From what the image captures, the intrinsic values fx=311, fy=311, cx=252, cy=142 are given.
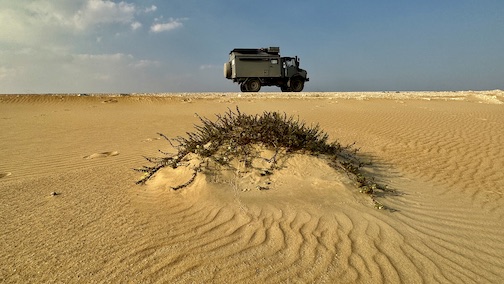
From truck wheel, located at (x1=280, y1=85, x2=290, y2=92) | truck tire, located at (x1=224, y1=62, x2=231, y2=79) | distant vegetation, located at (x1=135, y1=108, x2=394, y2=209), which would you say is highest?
truck tire, located at (x1=224, y1=62, x2=231, y2=79)

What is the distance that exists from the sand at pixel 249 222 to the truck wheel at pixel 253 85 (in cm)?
1642

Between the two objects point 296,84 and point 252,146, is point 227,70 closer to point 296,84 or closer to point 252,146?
point 296,84

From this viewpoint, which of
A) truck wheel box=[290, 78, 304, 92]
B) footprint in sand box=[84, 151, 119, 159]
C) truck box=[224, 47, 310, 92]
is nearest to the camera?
footprint in sand box=[84, 151, 119, 159]

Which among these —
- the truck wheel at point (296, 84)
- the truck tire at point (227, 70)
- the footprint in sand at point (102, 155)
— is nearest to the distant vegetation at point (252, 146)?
the footprint in sand at point (102, 155)

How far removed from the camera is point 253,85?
22625mm

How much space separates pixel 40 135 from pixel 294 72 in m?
17.5

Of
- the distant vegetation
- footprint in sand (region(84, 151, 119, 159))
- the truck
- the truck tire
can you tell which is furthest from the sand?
the truck tire

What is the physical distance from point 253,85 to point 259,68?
56.2 inches

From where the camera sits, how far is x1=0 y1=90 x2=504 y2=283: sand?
2.47 metres

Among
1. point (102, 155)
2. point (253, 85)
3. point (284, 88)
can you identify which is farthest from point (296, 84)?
point (102, 155)

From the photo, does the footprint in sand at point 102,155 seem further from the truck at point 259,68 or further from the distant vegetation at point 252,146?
the truck at point 259,68

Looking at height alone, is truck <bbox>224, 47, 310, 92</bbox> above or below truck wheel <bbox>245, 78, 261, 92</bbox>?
above

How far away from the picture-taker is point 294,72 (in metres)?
22.7

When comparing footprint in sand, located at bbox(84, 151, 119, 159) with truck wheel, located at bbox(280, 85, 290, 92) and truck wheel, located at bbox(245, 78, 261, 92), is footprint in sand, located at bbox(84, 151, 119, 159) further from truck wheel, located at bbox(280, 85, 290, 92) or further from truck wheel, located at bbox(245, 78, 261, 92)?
truck wheel, located at bbox(280, 85, 290, 92)
